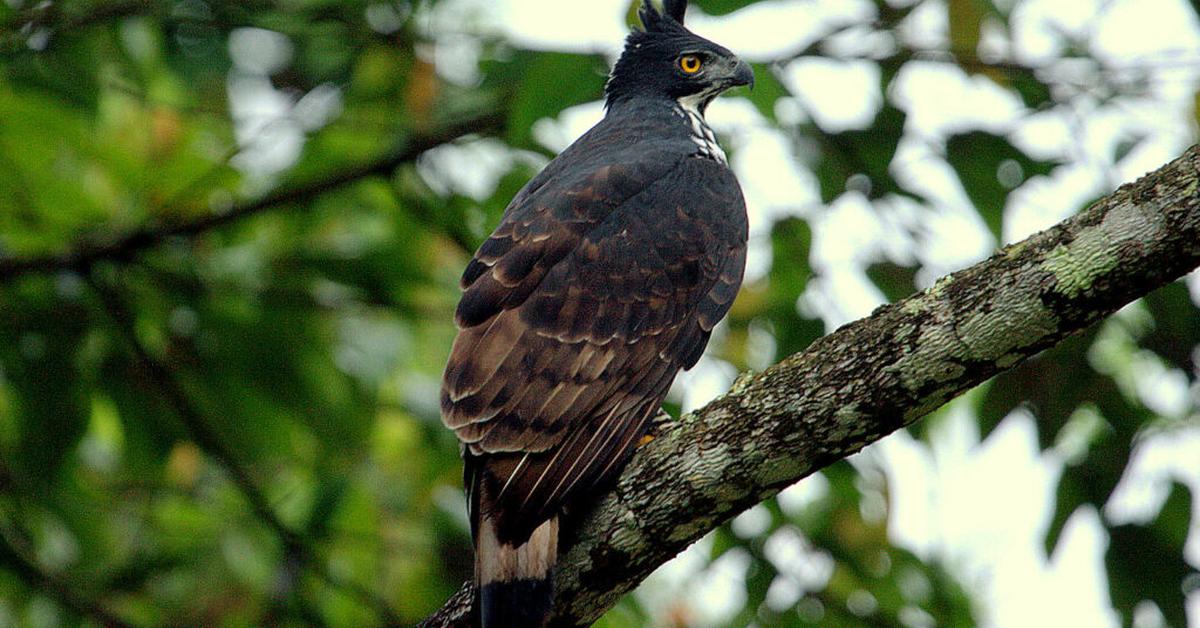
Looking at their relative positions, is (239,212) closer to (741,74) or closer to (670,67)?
(670,67)

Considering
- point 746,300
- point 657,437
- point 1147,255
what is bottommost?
point 746,300

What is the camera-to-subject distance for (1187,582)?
427 centimetres

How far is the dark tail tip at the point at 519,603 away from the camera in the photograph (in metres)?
3.05

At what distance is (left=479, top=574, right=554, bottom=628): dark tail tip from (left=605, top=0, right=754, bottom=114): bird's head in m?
2.21

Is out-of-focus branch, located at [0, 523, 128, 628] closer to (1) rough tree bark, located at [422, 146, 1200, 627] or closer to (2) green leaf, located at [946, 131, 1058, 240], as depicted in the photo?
(1) rough tree bark, located at [422, 146, 1200, 627]

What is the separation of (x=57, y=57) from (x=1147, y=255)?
12.9 feet

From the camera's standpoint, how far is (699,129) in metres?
4.62

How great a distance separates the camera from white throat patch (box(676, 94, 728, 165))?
4.42m

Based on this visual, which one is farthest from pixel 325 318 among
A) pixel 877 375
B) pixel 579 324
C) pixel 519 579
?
pixel 877 375

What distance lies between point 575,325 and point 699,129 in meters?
1.28

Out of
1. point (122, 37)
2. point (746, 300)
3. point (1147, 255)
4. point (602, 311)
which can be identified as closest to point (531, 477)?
point (602, 311)

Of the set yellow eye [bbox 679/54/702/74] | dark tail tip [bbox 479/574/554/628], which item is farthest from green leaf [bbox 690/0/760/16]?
dark tail tip [bbox 479/574/554/628]

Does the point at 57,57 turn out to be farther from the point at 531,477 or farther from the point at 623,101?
the point at 531,477

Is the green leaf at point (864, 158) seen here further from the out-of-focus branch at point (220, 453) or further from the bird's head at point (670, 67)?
the out-of-focus branch at point (220, 453)
